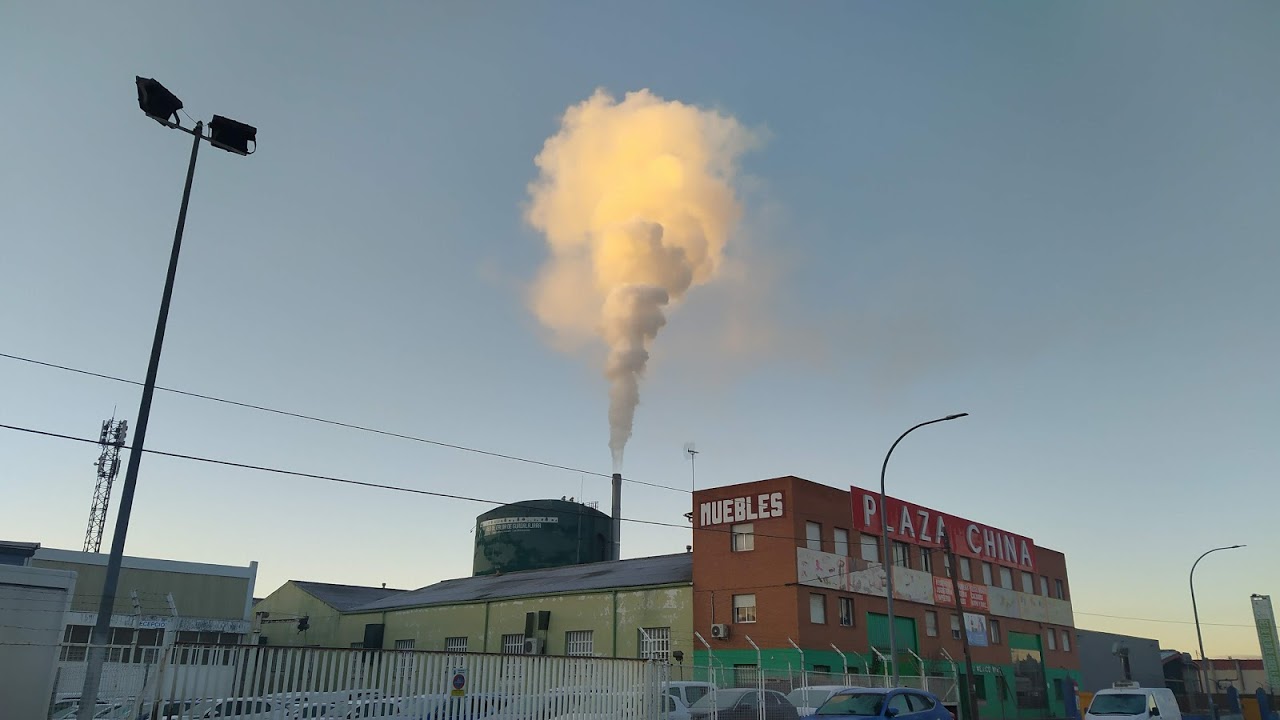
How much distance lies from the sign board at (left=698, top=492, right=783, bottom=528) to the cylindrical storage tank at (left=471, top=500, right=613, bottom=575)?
60.0 ft

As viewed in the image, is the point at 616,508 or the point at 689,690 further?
the point at 616,508

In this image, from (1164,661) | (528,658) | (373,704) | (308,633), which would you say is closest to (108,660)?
(373,704)

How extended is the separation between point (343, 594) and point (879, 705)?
52111 mm

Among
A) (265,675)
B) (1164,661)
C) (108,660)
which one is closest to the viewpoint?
(265,675)

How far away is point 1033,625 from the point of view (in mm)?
53281

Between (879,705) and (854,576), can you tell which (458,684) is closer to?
(879,705)

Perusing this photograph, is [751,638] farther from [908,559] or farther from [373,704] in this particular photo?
[373,704]

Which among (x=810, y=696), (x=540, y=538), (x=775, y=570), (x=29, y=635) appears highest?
(x=540, y=538)

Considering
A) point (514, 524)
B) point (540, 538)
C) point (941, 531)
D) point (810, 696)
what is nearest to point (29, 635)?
point (810, 696)

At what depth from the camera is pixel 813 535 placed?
38281 millimetres

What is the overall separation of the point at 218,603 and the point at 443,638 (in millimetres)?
13934

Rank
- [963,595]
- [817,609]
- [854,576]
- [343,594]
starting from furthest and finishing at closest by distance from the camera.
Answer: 1. [343,594]
2. [963,595]
3. [854,576]
4. [817,609]

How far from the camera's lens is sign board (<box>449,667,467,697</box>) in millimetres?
16047

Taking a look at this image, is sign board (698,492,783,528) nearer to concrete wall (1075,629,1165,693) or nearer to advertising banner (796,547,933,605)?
advertising banner (796,547,933,605)
